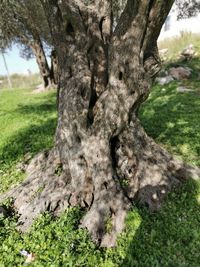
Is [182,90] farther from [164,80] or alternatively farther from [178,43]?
[178,43]

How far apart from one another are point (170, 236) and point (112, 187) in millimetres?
1416

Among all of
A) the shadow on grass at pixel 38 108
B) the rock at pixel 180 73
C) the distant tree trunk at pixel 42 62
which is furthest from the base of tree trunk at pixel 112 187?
the distant tree trunk at pixel 42 62

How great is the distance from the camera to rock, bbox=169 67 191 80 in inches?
843

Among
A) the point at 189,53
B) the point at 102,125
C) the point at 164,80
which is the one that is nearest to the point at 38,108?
the point at 164,80

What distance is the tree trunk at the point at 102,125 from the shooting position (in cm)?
635

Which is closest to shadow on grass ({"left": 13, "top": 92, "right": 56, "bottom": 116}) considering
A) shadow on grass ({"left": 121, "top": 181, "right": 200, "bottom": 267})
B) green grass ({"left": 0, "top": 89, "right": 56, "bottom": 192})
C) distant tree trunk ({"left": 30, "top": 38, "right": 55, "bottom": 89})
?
green grass ({"left": 0, "top": 89, "right": 56, "bottom": 192})

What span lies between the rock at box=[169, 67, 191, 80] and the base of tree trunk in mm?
14732

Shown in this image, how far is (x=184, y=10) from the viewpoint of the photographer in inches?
735

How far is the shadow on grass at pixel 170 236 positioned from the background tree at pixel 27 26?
1643cm

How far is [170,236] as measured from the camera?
5.94 m

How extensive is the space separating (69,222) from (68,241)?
0.45m

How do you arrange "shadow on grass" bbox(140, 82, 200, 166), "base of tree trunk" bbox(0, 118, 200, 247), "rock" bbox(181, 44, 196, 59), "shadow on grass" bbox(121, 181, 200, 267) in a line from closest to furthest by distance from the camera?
"shadow on grass" bbox(121, 181, 200, 267) < "base of tree trunk" bbox(0, 118, 200, 247) < "shadow on grass" bbox(140, 82, 200, 166) < "rock" bbox(181, 44, 196, 59)

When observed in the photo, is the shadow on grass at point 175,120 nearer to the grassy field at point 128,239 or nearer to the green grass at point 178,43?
the grassy field at point 128,239

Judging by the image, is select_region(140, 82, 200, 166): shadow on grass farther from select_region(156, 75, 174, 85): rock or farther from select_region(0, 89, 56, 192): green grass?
select_region(0, 89, 56, 192): green grass
